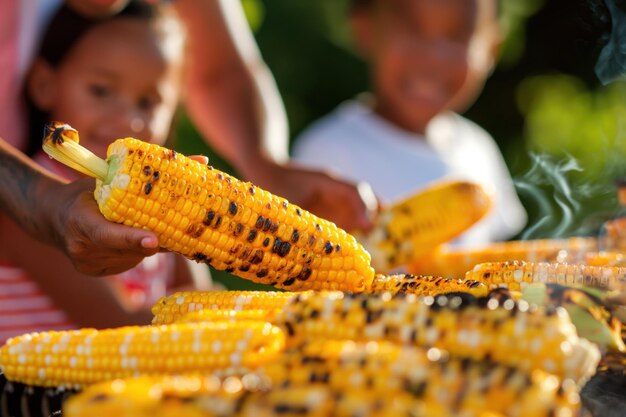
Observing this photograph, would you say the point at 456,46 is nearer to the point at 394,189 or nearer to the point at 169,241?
the point at 394,189

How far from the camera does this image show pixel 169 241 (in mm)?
1433

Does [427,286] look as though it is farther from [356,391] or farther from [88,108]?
[88,108]

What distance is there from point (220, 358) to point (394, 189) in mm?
3031

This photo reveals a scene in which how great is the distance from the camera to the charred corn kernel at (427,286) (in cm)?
129

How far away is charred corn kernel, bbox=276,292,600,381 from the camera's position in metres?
0.99

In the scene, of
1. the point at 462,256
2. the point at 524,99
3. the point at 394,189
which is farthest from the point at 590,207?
the point at 524,99

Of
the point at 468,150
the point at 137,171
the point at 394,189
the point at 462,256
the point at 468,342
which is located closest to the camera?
the point at 468,342

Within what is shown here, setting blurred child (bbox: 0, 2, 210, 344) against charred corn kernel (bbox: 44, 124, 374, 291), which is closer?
charred corn kernel (bbox: 44, 124, 374, 291)

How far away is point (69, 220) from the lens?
4.42ft

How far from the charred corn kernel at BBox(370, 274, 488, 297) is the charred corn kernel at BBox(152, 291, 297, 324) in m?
0.21

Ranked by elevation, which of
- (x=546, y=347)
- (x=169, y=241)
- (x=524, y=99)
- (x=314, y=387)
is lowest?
(x=524, y=99)

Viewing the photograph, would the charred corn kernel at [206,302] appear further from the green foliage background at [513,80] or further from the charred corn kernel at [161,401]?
the green foliage background at [513,80]

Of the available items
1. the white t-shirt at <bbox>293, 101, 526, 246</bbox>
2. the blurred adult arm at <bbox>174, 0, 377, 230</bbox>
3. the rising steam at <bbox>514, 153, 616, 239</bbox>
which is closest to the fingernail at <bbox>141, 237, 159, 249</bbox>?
the blurred adult arm at <bbox>174, 0, 377, 230</bbox>

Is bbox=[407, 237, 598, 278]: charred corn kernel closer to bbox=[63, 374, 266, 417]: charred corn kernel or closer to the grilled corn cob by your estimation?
the grilled corn cob
